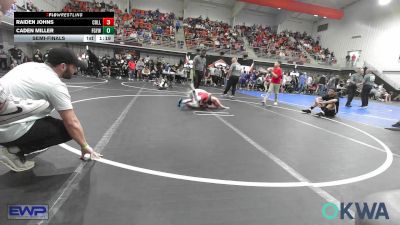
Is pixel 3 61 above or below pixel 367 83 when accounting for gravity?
below

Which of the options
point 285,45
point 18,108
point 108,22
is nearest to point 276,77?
point 18,108

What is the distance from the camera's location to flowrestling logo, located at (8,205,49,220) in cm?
165

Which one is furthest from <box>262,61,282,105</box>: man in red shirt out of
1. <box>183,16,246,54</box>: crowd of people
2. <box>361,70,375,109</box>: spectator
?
<box>183,16,246,54</box>: crowd of people

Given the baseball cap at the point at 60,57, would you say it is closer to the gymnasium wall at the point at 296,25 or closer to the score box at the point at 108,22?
the score box at the point at 108,22

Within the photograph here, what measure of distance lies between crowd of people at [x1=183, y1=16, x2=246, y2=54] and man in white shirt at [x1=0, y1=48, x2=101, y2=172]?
2104cm

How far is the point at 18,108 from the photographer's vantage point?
1.99 metres

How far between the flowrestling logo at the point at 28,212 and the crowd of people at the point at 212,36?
21.8 m

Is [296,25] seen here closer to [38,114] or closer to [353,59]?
[353,59]

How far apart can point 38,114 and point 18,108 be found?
22cm

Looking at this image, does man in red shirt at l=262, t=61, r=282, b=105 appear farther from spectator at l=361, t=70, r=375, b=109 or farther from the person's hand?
the person's hand

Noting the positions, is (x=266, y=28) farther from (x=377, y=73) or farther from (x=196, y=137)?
(x=196, y=137)

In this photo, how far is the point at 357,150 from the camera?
3.82 m
